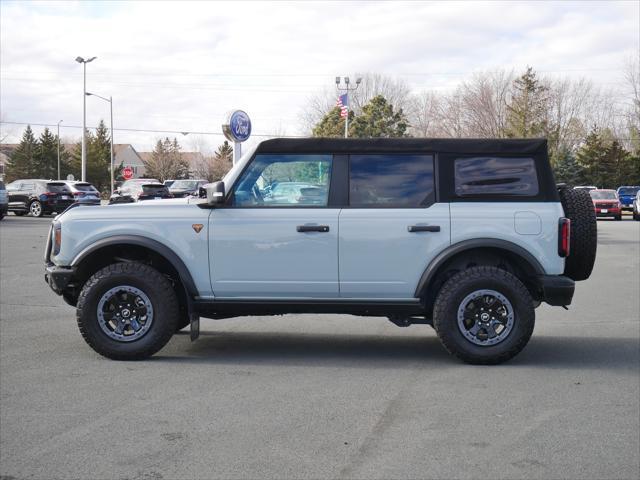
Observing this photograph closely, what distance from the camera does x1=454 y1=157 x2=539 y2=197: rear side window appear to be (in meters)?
7.11

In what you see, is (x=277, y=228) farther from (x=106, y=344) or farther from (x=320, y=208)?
(x=106, y=344)

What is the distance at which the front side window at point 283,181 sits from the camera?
719cm

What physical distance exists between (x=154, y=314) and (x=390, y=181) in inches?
95.3

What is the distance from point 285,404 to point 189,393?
2.58 ft

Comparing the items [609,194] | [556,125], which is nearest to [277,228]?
[609,194]

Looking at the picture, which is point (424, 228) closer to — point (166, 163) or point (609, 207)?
point (609, 207)

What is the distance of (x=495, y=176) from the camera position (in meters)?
7.15

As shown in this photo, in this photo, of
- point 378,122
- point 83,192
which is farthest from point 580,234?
point 378,122

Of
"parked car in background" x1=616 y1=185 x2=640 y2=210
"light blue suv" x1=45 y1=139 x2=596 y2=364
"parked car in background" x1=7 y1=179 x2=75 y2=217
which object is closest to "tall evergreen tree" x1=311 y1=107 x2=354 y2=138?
"parked car in background" x1=616 y1=185 x2=640 y2=210

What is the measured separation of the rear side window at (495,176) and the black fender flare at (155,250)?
2.53m

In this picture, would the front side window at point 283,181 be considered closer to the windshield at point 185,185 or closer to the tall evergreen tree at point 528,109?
the windshield at point 185,185

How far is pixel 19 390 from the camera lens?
235 inches

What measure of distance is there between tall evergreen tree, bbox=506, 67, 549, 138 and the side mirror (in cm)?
5922

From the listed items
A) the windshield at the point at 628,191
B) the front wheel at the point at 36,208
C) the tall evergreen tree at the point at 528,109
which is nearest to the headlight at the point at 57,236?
the front wheel at the point at 36,208
